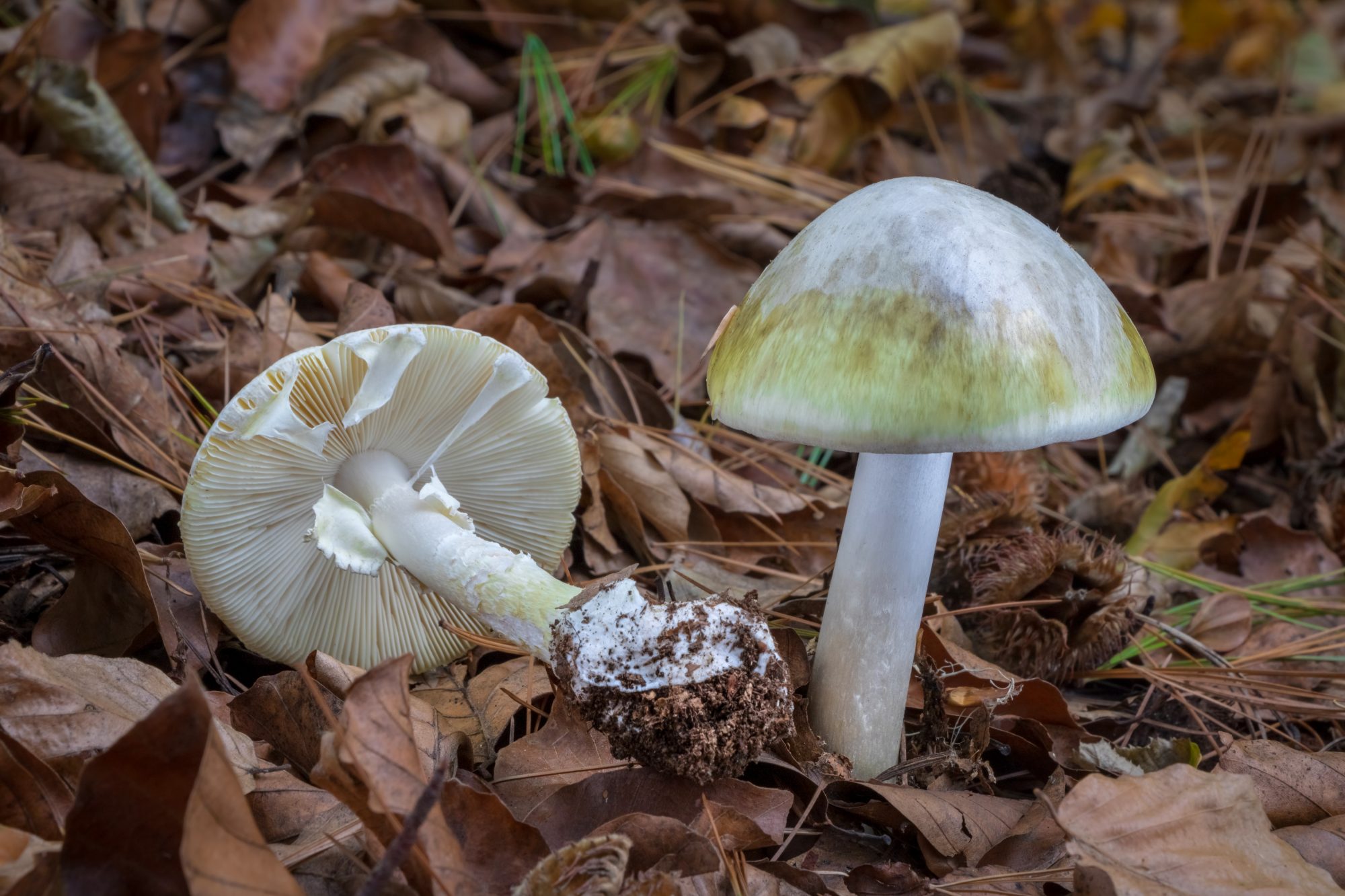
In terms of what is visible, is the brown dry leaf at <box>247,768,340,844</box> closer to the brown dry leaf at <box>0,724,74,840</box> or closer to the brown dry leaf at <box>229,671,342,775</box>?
the brown dry leaf at <box>229,671,342,775</box>

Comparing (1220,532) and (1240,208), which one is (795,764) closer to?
(1220,532)

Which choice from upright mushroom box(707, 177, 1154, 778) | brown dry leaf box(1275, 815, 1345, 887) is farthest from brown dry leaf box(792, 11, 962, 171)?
brown dry leaf box(1275, 815, 1345, 887)

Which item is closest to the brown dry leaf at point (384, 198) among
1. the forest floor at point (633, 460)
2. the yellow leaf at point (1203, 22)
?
the forest floor at point (633, 460)

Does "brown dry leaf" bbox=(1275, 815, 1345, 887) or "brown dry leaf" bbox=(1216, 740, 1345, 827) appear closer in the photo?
"brown dry leaf" bbox=(1275, 815, 1345, 887)

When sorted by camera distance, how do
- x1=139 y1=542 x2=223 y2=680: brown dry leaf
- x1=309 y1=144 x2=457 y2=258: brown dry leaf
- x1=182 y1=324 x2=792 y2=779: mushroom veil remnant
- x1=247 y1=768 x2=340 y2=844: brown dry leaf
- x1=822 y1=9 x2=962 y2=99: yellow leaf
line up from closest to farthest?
x1=247 y1=768 x2=340 y2=844: brown dry leaf, x1=182 y1=324 x2=792 y2=779: mushroom veil remnant, x1=139 y1=542 x2=223 y2=680: brown dry leaf, x1=309 y1=144 x2=457 y2=258: brown dry leaf, x1=822 y1=9 x2=962 y2=99: yellow leaf

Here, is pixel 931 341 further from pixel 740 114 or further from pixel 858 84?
pixel 858 84

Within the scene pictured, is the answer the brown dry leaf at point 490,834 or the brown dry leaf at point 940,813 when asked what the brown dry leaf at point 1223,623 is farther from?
the brown dry leaf at point 490,834
